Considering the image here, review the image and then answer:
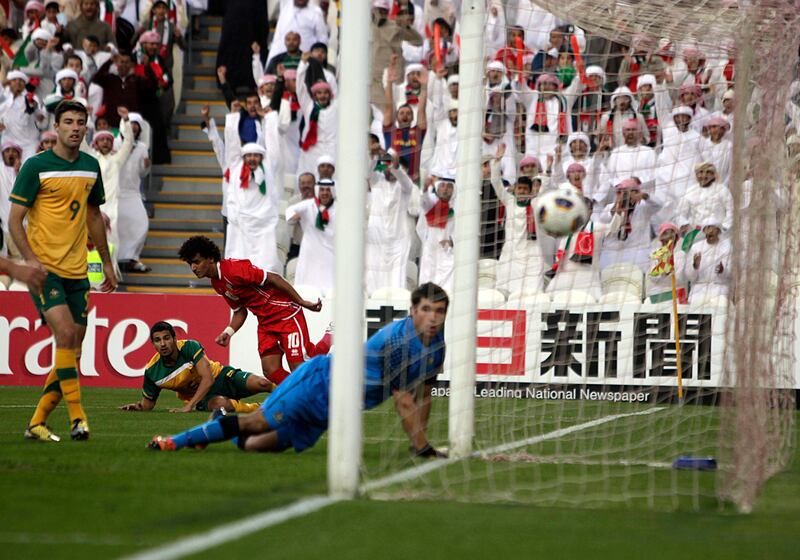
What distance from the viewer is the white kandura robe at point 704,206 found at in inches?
382

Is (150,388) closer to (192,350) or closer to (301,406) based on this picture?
(192,350)

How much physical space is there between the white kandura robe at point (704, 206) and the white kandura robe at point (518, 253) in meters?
1.29

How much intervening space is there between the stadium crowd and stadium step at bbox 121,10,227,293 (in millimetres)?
372

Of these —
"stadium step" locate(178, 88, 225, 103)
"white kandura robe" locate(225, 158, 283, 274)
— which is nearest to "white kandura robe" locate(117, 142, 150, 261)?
"white kandura robe" locate(225, 158, 283, 274)

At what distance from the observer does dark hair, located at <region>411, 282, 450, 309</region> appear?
750 cm

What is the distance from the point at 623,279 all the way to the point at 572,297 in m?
1.56

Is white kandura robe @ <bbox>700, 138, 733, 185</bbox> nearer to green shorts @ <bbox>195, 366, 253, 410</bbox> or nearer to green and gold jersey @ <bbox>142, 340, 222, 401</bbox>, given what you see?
green shorts @ <bbox>195, 366, 253, 410</bbox>

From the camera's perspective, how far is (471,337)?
8.28m

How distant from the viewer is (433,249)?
44.4ft

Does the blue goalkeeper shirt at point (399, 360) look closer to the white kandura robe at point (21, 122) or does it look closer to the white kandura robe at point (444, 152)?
the white kandura robe at point (444, 152)

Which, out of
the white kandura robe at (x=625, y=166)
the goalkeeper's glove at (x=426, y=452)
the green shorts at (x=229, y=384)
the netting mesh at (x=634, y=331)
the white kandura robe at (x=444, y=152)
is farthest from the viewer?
the green shorts at (x=229, y=384)

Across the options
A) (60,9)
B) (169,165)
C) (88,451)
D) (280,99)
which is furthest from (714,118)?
(60,9)

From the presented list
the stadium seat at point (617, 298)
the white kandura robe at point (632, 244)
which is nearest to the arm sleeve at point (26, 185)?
the white kandura robe at point (632, 244)

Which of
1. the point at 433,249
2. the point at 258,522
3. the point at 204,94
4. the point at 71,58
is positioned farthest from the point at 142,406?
the point at 204,94
